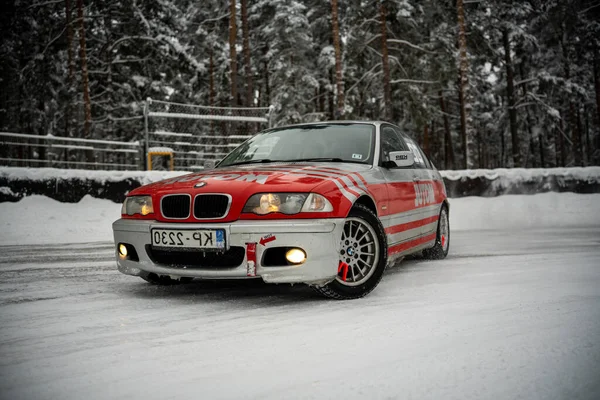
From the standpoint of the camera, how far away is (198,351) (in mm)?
2480

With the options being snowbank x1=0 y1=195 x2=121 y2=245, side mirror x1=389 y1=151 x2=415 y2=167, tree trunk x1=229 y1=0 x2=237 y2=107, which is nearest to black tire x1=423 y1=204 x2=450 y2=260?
side mirror x1=389 y1=151 x2=415 y2=167

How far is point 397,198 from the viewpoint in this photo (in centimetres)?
447

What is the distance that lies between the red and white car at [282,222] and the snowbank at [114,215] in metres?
4.71

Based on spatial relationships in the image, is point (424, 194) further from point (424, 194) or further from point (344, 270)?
point (344, 270)

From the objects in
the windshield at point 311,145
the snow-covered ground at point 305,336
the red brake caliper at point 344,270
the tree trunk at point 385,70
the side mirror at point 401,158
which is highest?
the tree trunk at point 385,70

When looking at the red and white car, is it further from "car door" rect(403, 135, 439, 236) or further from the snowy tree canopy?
the snowy tree canopy

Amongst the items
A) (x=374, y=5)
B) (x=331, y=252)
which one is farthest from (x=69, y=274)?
(x=374, y=5)

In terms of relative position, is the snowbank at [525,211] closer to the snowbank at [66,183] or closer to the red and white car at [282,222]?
the red and white car at [282,222]

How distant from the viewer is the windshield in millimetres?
4457

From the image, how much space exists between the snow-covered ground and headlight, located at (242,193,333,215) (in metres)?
0.68

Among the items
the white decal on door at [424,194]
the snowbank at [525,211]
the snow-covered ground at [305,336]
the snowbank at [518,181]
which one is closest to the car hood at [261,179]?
the snow-covered ground at [305,336]

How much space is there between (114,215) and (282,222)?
21.1 ft

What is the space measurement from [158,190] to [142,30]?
66.9ft

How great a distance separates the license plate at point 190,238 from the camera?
338cm
